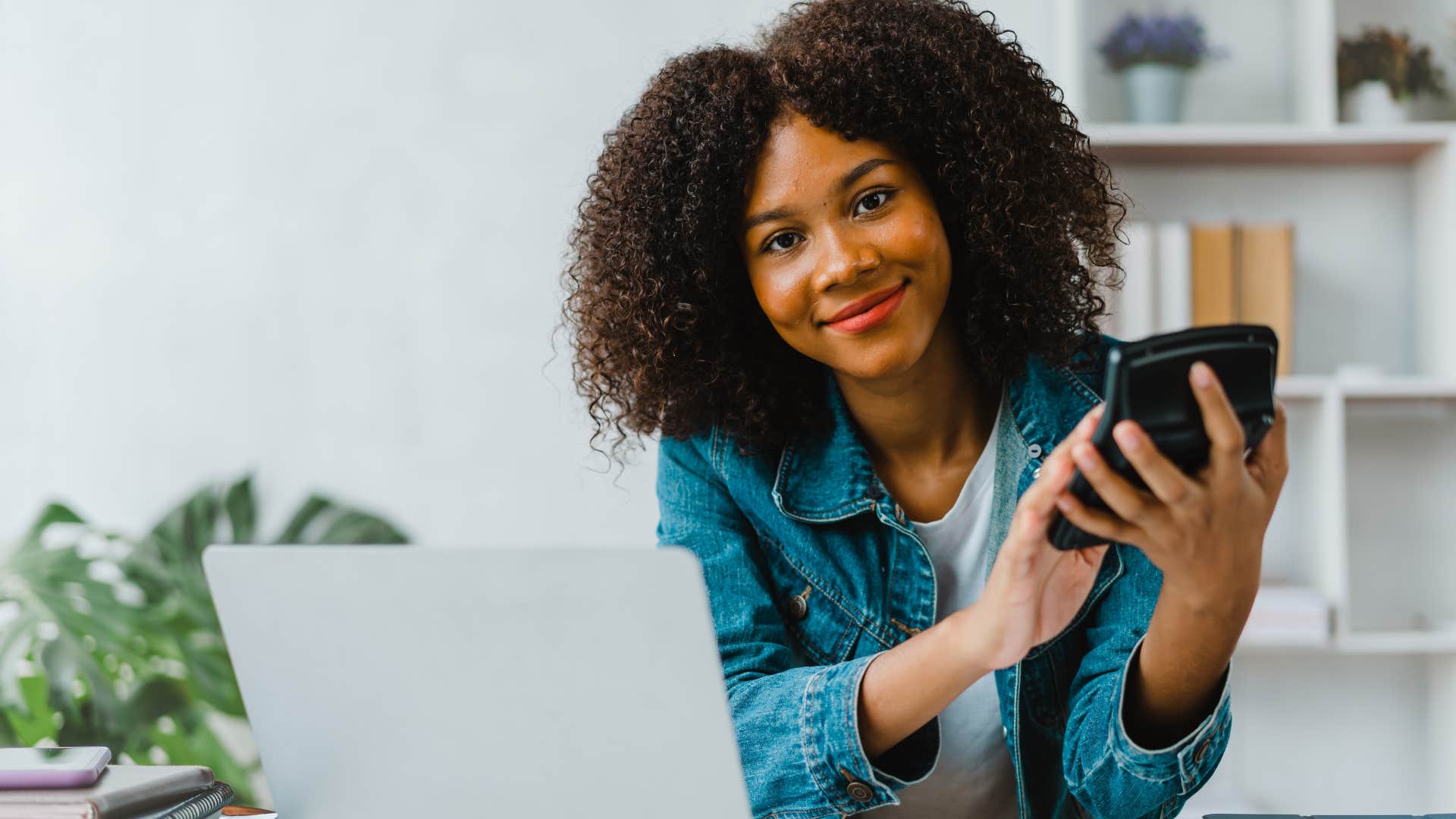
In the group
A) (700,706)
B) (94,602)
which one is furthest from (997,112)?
(94,602)

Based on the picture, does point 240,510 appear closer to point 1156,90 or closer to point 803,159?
point 803,159

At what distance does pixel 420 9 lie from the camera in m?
2.32

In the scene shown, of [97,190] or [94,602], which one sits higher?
[97,190]

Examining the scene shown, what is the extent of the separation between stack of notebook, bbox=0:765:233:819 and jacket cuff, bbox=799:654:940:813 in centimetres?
47

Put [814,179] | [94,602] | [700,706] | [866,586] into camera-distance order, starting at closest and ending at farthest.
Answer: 1. [700,706]
2. [814,179]
3. [866,586]
4. [94,602]

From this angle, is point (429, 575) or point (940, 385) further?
point (940, 385)

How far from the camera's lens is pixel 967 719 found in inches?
46.8

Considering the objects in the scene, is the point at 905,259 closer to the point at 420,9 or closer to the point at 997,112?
the point at 997,112

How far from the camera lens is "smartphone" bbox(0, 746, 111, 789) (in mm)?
781

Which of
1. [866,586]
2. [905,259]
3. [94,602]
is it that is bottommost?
[94,602]

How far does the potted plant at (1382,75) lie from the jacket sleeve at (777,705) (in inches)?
59.6

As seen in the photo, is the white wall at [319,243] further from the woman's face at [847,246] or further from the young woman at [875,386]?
the woman's face at [847,246]

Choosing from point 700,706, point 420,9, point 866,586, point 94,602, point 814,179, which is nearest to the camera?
point 700,706

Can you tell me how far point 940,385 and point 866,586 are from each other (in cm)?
22
